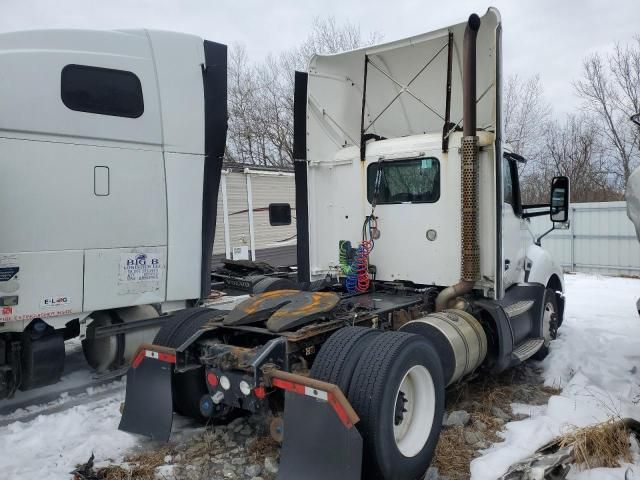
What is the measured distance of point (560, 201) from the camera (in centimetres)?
629

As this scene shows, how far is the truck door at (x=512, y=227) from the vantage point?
587cm

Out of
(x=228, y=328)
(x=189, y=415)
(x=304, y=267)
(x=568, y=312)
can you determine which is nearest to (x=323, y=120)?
(x=304, y=267)

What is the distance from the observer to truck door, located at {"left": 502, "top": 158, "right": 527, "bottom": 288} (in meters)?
5.87

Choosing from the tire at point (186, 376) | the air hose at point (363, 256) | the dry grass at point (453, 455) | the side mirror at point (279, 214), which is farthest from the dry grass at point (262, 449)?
the side mirror at point (279, 214)

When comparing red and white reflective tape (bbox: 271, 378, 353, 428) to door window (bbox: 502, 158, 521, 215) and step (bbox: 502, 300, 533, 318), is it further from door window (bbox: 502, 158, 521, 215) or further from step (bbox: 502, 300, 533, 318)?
door window (bbox: 502, 158, 521, 215)

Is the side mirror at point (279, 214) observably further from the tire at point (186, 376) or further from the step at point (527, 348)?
the tire at point (186, 376)

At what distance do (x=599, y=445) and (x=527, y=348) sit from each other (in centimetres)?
214

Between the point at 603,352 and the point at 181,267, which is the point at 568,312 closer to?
the point at 603,352

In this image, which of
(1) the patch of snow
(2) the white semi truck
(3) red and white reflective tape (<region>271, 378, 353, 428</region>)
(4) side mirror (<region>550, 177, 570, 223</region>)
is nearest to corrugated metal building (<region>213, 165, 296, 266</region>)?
(2) the white semi truck

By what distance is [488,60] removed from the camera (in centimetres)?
552

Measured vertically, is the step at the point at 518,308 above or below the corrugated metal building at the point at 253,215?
below

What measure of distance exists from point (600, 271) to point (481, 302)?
1226 cm

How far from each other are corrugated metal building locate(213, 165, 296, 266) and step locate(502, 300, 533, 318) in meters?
5.76

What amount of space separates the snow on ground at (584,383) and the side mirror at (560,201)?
1631 millimetres
